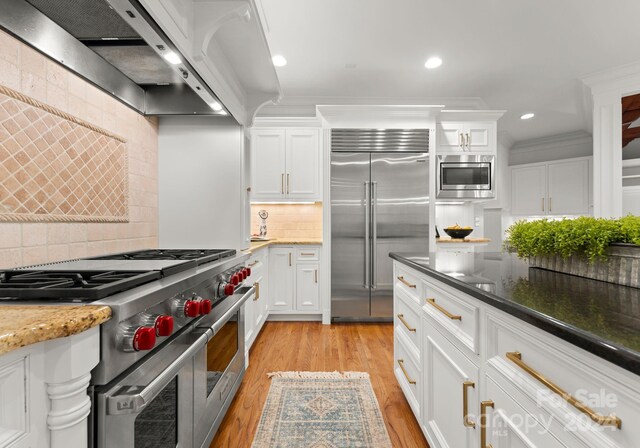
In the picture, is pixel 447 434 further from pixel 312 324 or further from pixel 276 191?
pixel 276 191

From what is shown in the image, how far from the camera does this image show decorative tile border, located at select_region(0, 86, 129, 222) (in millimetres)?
1167

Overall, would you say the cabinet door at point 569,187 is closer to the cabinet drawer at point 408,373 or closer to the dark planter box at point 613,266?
the cabinet drawer at point 408,373

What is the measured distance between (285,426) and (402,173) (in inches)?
104

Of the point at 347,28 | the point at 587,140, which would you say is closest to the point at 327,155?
the point at 347,28

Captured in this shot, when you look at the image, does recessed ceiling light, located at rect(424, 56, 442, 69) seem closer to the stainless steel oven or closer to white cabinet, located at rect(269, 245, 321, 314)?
white cabinet, located at rect(269, 245, 321, 314)

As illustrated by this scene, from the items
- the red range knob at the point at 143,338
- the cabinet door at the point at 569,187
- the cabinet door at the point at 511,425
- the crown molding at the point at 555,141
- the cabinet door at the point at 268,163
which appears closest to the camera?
the cabinet door at the point at 511,425

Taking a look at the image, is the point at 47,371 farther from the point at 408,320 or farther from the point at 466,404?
the point at 408,320

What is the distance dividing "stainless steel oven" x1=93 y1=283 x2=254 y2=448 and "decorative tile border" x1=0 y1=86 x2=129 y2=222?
80cm

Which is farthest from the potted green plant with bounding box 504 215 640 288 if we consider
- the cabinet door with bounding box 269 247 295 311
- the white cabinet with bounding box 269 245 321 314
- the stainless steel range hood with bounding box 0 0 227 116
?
the cabinet door with bounding box 269 247 295 311

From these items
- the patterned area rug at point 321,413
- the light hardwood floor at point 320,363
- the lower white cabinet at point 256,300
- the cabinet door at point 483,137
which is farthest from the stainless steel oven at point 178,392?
the cabinet door at point 483,137

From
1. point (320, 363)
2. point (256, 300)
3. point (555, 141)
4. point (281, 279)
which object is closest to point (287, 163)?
point (281, 279)

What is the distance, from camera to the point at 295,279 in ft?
11.7

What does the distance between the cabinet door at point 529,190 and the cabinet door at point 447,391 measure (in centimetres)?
550

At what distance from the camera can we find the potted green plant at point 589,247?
968 mm
